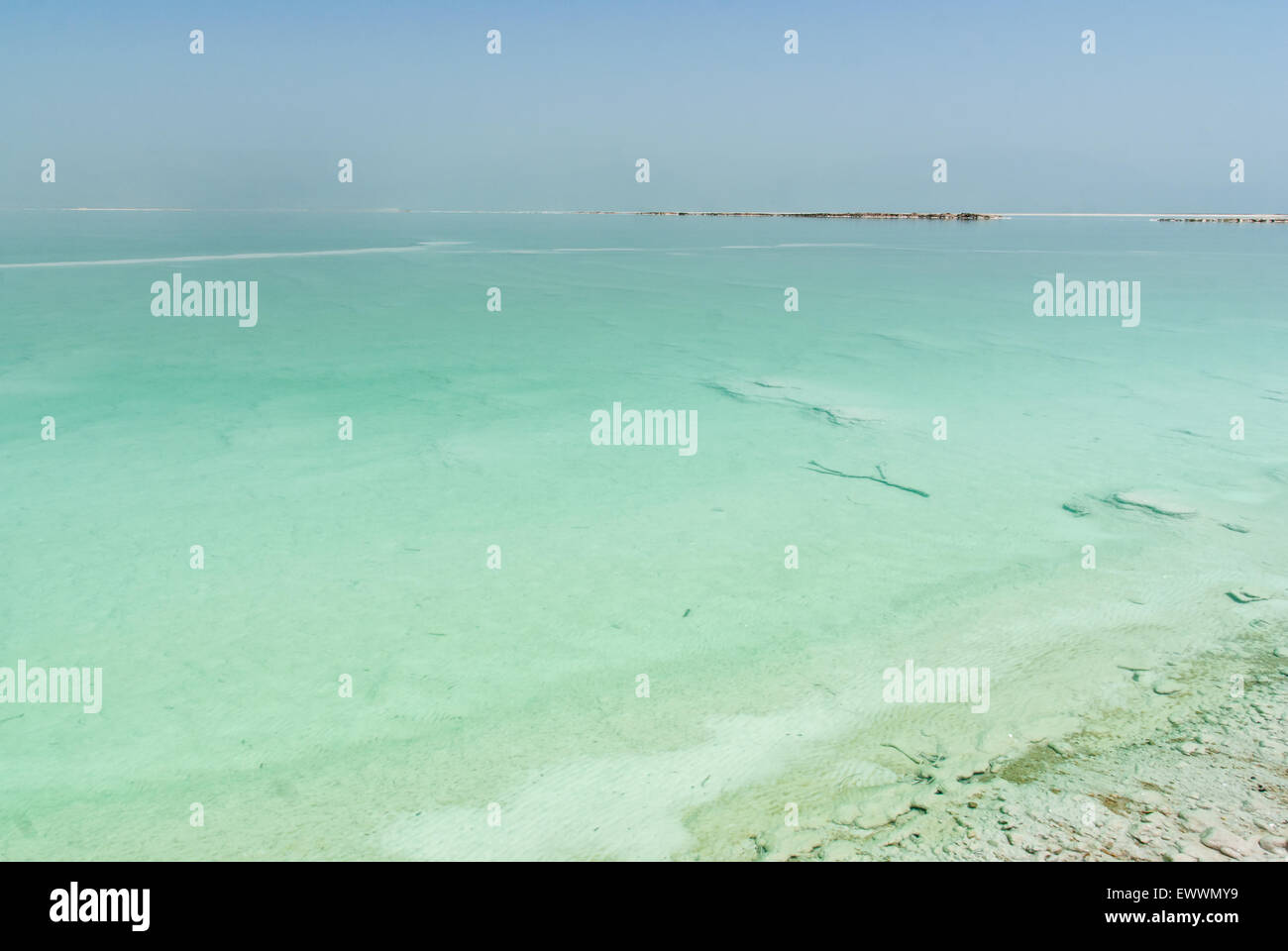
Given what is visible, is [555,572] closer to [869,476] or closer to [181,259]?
[869,476]

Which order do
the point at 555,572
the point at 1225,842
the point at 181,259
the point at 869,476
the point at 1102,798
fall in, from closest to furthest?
the point at 1225,842 < the point at 1102,798 < the point at 555,572 < the point at 869,476 < the point at 181,259

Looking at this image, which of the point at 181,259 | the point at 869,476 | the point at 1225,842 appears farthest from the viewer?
the point at 181,259

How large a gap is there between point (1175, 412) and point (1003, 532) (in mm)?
4413

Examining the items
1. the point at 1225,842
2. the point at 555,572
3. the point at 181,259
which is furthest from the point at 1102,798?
the point at 181,259

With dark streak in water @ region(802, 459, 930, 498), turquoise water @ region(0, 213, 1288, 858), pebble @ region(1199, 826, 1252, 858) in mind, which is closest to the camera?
pebble @ region(1199, 826, 1252, 858)

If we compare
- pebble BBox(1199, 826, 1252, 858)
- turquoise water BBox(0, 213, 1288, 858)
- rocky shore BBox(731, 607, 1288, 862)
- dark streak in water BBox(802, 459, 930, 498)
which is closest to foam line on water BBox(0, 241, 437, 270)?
turquoise water BBox(0, 213, 1288, 858)

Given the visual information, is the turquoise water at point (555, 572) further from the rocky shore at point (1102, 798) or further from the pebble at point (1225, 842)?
the pebble at point (1225, 842)

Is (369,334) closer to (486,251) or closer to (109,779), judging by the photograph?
(109,779)

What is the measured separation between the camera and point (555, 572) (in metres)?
5.14

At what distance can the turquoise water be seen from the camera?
330cm

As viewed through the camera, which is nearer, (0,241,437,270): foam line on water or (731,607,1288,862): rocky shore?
(731,607,1288,862): rocky shore

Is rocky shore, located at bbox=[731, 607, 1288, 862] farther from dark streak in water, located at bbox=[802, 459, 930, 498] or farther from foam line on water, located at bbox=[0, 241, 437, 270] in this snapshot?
foam line on water, located at bbox=[0, 241, 437, 270]

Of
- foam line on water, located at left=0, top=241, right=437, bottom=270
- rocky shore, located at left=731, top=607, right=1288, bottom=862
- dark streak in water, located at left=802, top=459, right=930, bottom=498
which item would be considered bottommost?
rocky shore, located at left=731, top=607, right=1288, bottom=862

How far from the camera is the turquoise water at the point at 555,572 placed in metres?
3.30
